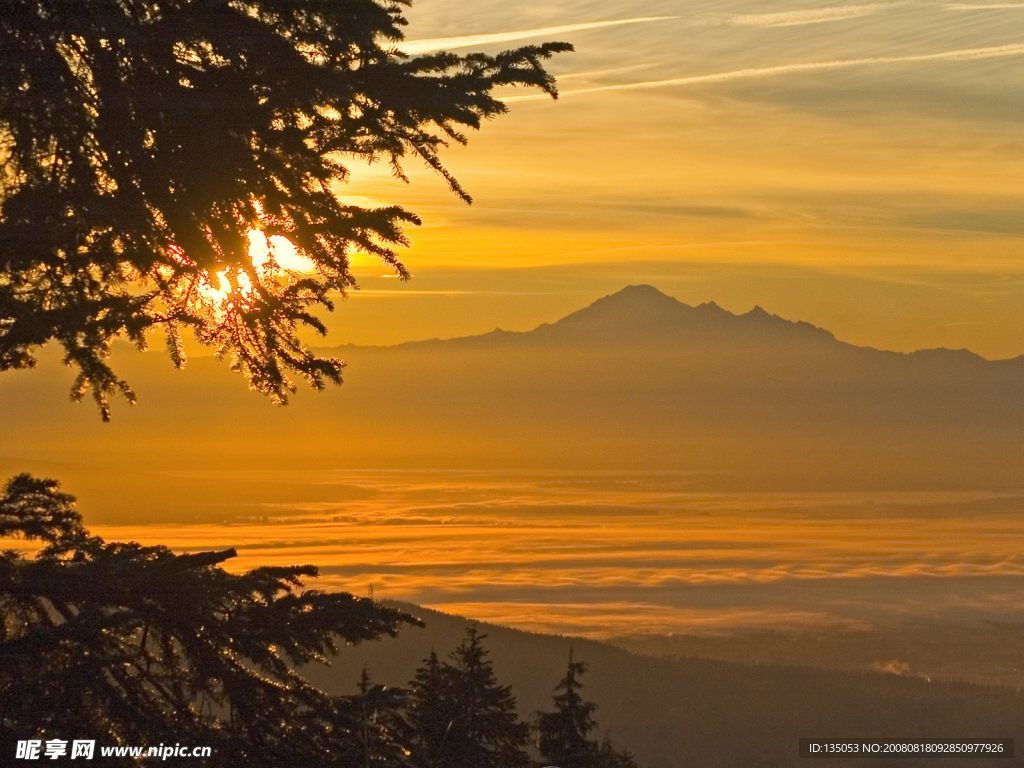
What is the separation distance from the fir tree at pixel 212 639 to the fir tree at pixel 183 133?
1589mm


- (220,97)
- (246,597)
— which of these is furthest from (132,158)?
(246,597)

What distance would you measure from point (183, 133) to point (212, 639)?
323 cm

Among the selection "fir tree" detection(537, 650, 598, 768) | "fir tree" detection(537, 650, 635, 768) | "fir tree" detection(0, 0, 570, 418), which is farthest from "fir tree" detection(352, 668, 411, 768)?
"fir tree" detection(537, 650, 598, 768)

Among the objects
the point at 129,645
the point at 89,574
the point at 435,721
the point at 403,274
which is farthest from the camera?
the point at 435,721

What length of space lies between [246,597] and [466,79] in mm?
3687

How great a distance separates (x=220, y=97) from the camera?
27.9ft

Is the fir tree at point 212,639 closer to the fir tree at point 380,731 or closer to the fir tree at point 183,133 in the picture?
the fir tree at point 380,731

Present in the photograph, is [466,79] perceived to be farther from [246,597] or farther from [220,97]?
[246,597]

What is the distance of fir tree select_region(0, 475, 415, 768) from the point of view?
27.2 ft

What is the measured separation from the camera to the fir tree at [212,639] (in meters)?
8.29

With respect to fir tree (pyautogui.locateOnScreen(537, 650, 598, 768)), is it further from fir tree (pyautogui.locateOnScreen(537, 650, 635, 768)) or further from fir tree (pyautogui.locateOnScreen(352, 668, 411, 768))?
fir tree (pyautogui.locateOnScreen(352, 668, 411, 768))

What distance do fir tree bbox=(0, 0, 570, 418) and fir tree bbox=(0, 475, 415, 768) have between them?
1.59 meters

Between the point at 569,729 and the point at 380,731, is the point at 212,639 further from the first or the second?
the point at 569,729

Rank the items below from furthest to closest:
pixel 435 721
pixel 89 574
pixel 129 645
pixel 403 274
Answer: pixel 435 721
pixel 403 274
pixel 129 645
pixel 89 574
